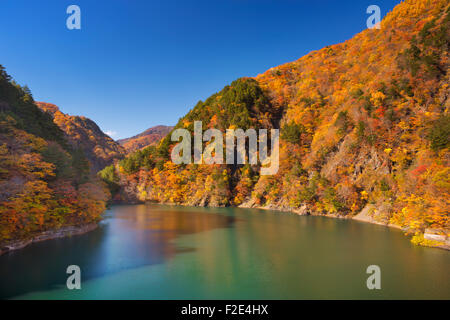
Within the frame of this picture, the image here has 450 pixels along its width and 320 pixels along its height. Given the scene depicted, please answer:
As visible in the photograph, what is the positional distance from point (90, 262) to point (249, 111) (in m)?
49.3

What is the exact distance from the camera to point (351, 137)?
33.0 metres

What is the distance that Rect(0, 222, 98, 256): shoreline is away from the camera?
46.5ft

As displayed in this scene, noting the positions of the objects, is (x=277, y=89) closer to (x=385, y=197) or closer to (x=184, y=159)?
(x=184, y=159)

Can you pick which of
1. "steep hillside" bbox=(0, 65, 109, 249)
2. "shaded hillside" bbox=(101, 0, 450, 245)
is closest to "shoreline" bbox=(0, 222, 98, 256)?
"steep hillside" bbox=(0, 65, 109, 249)

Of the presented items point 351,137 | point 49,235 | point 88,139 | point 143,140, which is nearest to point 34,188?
point 49,235

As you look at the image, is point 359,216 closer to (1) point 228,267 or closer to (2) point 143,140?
(1) point 228,267

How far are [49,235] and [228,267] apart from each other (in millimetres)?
14061

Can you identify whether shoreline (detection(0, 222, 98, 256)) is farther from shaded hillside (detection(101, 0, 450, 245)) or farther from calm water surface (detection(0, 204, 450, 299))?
shaded hillside (detection(101, 0, 450, 245))

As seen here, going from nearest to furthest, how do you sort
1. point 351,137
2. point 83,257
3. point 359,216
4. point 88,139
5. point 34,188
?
point 83,257, point 34,188, point 359,216, point 351,137, point 88,139

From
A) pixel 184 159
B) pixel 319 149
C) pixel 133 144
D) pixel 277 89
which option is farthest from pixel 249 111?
pixel 133 144

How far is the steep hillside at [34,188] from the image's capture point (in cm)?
1381

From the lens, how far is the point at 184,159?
184ft

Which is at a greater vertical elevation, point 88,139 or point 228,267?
point 88,139

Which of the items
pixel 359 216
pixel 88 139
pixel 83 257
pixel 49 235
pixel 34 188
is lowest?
pixel 359 216
